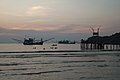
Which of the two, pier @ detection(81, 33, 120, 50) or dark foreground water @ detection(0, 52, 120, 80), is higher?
pier @ detection(81, 33, 120, 50)

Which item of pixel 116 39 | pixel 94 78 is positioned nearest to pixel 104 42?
pixel 116 39

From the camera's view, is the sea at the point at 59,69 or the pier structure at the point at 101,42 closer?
the sea at the point at 59,69

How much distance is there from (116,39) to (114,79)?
331 ft

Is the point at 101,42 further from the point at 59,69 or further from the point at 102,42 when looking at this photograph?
the point at 59,69

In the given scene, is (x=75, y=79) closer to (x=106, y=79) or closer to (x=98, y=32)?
(x=106, y=79)

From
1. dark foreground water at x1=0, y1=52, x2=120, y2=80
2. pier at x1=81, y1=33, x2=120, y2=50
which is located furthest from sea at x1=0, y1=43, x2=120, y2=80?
pier at x1=81, y1=33, x2=120, y2=50

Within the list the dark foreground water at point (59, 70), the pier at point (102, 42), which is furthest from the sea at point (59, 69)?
the pier at point (102, 42)

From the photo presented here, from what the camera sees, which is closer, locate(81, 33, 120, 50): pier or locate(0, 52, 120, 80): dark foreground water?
locate(0, 52, 120, 80): dark foreground water

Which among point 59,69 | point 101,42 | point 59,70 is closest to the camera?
point 59,70

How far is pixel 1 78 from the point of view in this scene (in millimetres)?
26297

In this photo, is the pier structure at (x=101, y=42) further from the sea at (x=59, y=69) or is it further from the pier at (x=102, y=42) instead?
the sea at (x=59, y=69)

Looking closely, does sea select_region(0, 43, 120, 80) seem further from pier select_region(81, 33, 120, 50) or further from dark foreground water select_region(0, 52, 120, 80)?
pier select_region(81, 33, 120, 50)

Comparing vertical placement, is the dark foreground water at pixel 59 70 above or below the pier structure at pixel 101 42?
below

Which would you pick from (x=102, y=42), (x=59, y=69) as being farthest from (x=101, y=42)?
(x=59, y=69)
